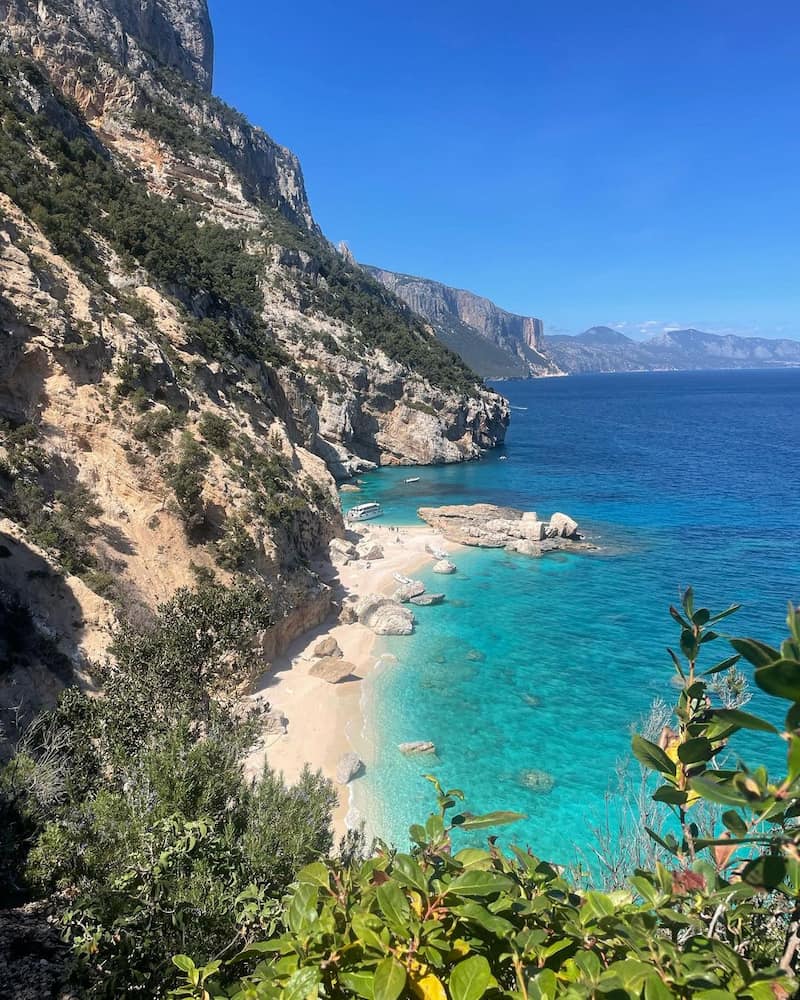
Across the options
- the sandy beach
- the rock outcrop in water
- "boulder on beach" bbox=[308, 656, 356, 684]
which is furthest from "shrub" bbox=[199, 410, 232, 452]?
the rock outcrop in water

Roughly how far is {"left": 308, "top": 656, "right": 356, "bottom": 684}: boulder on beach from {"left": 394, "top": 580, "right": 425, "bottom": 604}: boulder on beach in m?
7.19

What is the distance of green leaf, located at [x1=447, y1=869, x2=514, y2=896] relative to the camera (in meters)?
2.10

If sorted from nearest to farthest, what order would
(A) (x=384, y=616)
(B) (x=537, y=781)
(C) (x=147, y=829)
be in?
(C) (x=147, y=829) → (B) (x=537, y=781) → (A) (x=384, y=616)

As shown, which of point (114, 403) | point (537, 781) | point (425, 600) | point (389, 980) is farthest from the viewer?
point (425, 600)

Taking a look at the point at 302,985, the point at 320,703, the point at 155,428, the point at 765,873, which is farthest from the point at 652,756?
the point at 155,428

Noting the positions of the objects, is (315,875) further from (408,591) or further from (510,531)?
(510,531)

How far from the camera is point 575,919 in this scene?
7.24 feet

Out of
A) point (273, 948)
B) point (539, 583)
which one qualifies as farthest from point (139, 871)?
point (539, 583)

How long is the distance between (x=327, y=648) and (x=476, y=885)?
20936mm

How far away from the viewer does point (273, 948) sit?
79.7 inches

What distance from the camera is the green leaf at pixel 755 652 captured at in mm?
1304

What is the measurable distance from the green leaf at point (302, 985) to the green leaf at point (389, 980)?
204 mm

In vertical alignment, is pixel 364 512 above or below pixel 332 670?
above

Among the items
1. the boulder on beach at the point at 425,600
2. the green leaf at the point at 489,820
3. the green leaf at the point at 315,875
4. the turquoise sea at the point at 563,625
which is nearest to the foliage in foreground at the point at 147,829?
the green leaf at the point at 315,875
